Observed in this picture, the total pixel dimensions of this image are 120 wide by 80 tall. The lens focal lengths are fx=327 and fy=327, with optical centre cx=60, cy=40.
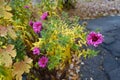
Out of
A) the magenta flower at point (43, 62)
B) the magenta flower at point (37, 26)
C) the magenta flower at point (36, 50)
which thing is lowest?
the magenta flower at point (43, 62)

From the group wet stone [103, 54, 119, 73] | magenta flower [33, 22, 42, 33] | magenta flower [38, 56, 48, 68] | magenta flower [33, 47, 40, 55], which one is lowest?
wet stone [103, 54, 119, 73]

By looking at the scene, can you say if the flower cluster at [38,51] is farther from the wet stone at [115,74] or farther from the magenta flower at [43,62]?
the wet stone at [115,74]

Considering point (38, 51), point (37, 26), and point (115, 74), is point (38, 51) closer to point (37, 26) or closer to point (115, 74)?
point (37, 26)

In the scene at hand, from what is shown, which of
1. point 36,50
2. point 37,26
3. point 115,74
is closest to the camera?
point 36,50

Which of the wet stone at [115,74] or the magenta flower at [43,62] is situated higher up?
the magenta flower at [43,62]

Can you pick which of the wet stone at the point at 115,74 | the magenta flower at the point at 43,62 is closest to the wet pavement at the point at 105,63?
the wet stone at the point at 115,74

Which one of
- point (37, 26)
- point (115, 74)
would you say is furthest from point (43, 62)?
point (115, 74)

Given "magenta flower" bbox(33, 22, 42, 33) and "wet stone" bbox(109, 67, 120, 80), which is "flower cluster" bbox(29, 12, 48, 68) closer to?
"magenta flower" bbox(33, 22, 42, 33)

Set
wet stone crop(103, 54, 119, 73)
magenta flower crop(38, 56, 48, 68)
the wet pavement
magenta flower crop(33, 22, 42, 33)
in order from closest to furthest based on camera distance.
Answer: magenta flower crop(38, 56, 48, 68), magenta flower crop(33, 22, 42, 33), the wet pavement, wet stone crop(103, 54, 119, 73)

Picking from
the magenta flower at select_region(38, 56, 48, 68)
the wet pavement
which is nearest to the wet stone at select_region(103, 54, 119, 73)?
the wet pavement

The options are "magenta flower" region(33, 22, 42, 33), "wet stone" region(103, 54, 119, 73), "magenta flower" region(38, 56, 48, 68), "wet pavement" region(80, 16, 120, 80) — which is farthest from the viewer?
"wet stone" region(103, 54, 119, 73)

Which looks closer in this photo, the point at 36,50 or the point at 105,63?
the point at 36,50

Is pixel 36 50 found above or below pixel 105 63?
above

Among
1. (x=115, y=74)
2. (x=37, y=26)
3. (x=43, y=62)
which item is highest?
(x=37, y=26)
